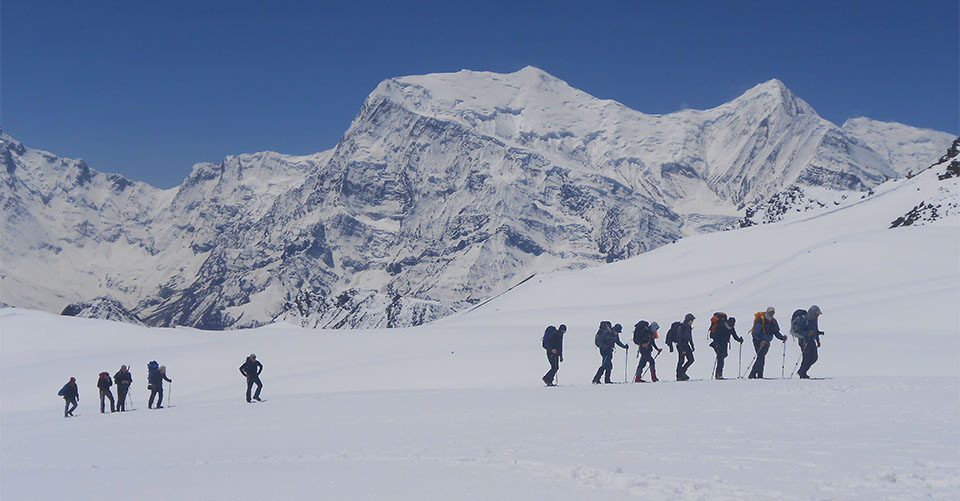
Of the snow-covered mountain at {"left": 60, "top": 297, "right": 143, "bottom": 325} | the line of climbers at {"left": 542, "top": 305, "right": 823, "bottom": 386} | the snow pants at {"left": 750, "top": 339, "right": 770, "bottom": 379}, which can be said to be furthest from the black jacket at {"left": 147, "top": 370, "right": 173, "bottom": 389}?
the snow-covered mountain at {"left": 60, "top": 297, "right": 143, "bottom": 325}

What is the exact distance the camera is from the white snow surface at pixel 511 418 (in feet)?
31.1

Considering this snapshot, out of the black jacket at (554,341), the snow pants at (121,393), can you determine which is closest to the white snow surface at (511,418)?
the black jacket at (554,341)

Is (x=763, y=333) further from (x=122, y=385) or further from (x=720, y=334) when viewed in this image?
(x=122, y=385)

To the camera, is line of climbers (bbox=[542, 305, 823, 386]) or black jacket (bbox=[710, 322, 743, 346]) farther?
black jacket (bbox=[710, 322, 743, 346])

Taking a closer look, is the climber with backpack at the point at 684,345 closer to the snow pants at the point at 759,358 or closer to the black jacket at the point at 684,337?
the black jacket at the point at 684,337

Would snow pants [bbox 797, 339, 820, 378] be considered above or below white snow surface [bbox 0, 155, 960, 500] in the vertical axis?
above

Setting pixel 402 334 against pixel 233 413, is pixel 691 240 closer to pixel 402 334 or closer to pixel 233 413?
pixel 402 334

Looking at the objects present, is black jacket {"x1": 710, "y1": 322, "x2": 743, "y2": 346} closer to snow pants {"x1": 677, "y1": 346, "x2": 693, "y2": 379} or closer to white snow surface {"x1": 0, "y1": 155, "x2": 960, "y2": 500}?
snow pants {"x1": 677, "y1": 346, "x2": 693, "y2": 379}

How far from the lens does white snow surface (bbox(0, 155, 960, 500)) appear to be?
9492 millimetres

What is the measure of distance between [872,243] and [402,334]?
97.9ft

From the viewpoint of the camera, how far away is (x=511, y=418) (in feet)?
49.7

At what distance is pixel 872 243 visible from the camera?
155 ft

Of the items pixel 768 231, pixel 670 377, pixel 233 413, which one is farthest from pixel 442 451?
pixel 768 231

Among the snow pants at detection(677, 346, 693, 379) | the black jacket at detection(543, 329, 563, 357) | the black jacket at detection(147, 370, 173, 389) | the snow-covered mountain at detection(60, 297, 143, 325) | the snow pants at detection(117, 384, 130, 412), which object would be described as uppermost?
the snow-covered mountain at detection(60, 297, 143, 325)
